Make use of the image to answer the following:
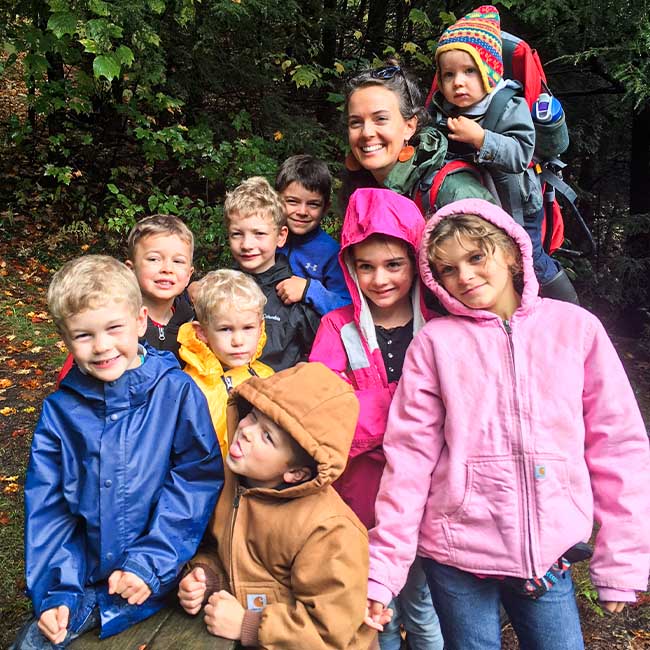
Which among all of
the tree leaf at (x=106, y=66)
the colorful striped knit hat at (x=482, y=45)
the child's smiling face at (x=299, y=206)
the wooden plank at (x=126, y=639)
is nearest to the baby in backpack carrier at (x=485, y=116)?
the colorful striped knit hat at (x=482, y=45)

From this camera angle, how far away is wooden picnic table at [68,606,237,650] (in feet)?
6.91

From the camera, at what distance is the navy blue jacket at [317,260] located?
11.4ft

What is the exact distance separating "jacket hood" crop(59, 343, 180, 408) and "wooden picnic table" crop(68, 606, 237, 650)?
790mm

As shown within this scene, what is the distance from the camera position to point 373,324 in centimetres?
281

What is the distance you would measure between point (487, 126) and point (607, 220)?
4658 mm

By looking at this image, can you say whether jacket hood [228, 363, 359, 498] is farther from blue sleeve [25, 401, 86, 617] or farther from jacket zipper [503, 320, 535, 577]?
blue sleeve [25, 401, 86, 617]

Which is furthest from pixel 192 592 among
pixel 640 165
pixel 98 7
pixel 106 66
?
pixel 640 165

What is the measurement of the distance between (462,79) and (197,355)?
1858mm

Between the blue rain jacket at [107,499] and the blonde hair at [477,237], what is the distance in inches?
47.3

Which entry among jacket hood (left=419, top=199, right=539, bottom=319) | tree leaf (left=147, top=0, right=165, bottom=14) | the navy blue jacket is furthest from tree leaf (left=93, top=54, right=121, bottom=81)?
jacket hood (left=419, top=199, right=539, bottom=319)

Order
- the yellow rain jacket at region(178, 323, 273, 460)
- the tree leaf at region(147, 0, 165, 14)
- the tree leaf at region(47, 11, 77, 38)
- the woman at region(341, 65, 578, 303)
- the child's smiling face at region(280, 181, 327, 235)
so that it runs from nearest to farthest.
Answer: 1. the yellow rain jacket at region(178, 323, 273, 460)
2. the woman at region(341, 65, 578, 303)
3. the child's smiling face at region(280, 181, 327, 235)
4. the tree leaf at region(47, 11, 77, 38)
5. the tree leaf at region(147, 0, 165, 14)

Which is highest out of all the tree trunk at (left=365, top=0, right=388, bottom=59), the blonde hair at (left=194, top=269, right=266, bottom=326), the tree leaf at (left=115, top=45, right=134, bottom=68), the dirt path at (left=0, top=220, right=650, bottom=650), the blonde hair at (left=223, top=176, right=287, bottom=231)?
the tree trunk at (left=365, top=0, right=388, bottom=59)

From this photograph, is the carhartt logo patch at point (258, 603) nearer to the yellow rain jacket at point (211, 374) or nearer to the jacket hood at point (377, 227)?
the yellow rain jacket at point (211, 374)

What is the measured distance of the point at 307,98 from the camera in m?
8.54
